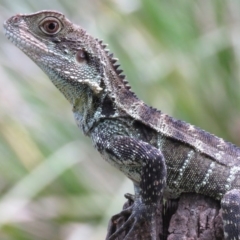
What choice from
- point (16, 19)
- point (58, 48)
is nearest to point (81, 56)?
point (58, 48)

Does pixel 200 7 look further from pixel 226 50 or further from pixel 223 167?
pixel 223 167

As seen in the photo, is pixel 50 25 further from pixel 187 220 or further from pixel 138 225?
pixel 187 220

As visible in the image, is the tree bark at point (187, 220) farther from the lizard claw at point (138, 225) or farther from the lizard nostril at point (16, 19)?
the lizard nostril at point (16, 19)

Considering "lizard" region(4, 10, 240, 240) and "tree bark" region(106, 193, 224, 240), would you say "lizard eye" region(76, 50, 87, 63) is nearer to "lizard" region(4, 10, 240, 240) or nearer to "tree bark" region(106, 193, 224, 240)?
"lizard" region(4, 10, 240, 240)

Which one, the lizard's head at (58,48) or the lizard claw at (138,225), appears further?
the lizard's head at (58,48)

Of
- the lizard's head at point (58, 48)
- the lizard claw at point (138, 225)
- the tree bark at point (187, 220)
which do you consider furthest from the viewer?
the lizard's head at point (58, 48)

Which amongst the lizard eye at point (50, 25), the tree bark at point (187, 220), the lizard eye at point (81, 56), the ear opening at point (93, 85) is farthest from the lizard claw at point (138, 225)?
the lizard eye at point (50, 25)
